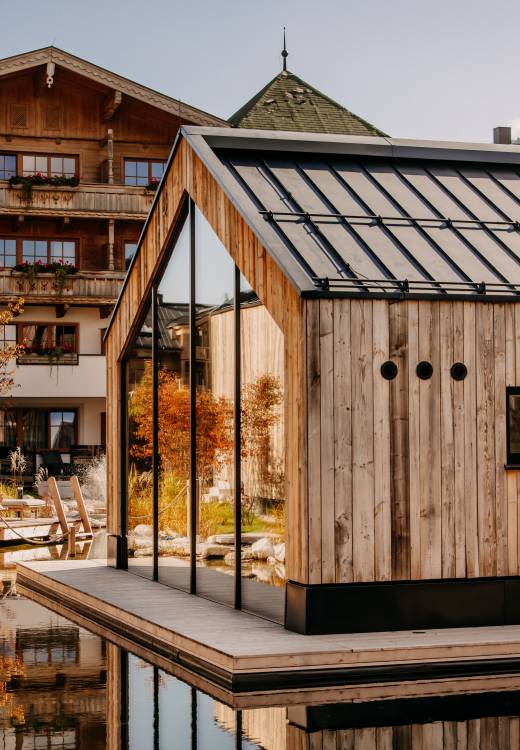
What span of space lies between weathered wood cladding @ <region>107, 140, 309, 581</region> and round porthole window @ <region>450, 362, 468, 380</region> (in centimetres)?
138

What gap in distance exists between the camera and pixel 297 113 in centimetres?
4856

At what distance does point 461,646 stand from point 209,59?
71.9 ft

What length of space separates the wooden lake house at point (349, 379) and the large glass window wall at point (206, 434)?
0.11ft

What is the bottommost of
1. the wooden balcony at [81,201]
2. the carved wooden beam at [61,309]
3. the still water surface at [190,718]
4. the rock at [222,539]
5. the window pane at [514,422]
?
the still water surface at [190,718]

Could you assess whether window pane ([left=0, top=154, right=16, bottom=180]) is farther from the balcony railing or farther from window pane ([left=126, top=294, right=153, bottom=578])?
window pane ([left=126, top=294, right=153, bottom=578])

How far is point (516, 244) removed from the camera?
40.8ft

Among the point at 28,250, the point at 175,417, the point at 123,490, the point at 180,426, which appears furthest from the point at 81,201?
the point at 180,426

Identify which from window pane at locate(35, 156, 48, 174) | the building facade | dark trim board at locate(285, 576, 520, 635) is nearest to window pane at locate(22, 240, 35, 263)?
the building facade

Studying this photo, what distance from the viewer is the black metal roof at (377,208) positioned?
11.2m

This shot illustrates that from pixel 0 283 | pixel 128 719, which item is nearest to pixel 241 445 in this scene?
pixel 128 719

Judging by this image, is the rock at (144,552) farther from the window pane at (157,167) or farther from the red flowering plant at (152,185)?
the window pane at (157,167)

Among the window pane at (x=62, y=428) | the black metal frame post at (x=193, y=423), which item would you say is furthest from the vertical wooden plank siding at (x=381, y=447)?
the window pane at (x=62, y=428)

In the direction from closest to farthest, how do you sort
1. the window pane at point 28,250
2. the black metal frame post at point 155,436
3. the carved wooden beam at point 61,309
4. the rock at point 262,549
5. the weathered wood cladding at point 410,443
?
the weathered wood cladding at point 410,443, the rock at point 262,549, the black metal frame post at point 155,436, the carved wooden beam at point 61,309, the window pane at point 28,250

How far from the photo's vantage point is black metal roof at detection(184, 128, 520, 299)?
11172 mm
